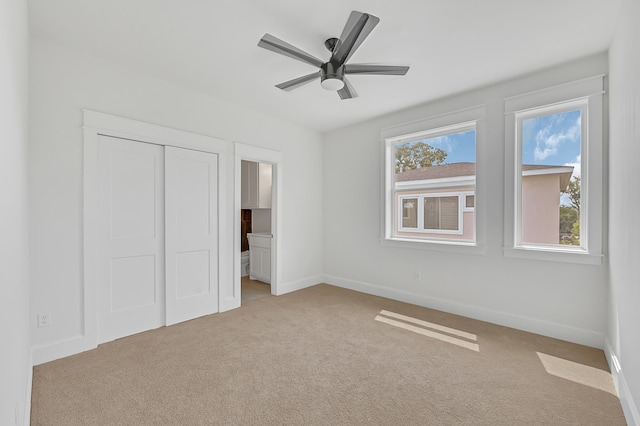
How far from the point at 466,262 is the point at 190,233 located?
3257mm

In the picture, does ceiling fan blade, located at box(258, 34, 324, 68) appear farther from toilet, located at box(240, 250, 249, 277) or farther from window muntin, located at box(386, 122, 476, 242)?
toilet, located at box(240, 250, 249, 277)

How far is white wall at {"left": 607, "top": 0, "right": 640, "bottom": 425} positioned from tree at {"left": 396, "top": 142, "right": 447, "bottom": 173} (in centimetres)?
170

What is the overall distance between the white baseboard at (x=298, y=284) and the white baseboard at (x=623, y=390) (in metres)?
3.56

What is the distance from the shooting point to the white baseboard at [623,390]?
1.67 m

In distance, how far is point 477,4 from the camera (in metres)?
2.08

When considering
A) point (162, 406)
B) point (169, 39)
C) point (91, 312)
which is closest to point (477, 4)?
point (169, 39)

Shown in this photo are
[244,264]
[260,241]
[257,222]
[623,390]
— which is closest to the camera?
[623,390]

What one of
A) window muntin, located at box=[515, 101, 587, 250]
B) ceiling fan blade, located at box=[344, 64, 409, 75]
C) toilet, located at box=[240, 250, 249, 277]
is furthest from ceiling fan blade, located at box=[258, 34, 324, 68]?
toilet, located at box=[240, 250, 249, 277]

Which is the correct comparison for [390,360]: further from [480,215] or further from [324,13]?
[324,13]

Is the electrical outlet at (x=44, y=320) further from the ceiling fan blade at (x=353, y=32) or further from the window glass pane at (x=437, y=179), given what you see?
the window glass pane at (x=437, y=179)

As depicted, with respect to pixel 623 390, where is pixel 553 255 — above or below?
above

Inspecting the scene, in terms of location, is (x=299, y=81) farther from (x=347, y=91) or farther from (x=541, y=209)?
(x=541, y=209)

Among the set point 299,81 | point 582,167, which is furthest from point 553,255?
point 299,81

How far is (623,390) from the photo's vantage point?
1.92 meters
